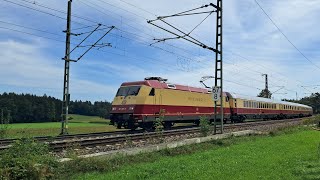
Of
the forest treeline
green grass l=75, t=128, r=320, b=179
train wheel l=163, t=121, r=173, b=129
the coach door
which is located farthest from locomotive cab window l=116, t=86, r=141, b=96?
the forest treeline

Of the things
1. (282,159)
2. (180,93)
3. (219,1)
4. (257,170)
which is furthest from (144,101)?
(257,170)

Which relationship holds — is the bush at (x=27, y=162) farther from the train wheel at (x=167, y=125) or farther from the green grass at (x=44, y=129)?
the train wheel at (x=167, y=125)

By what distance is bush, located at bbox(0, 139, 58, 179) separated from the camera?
8.46 metres

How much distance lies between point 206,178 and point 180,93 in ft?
72.9

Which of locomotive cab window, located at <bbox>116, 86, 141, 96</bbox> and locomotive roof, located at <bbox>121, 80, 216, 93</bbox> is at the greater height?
locomotive roof, located at <bbox>121, 80, 216, 93</bbox>

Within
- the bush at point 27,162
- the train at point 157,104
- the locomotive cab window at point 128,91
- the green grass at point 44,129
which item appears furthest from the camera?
the locomotive cab window at point 128,91

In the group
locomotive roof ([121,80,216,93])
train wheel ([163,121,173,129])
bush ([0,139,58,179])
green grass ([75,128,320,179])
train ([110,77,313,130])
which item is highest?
locomotive roof ([121,80,216,93])

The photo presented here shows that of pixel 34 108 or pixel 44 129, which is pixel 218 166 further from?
pixel 34 108

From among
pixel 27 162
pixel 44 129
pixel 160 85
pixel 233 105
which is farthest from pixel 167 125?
pixel 27 162

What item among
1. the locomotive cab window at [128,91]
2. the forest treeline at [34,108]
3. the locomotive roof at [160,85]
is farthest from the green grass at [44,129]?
the locomotive roof at [160,85]

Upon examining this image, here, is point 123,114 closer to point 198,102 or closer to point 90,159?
point 198,102

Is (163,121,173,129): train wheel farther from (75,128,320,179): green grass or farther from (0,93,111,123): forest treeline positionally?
(0,93,111,123): forest treeline

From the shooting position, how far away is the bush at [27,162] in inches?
333

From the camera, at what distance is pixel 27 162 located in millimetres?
8711
